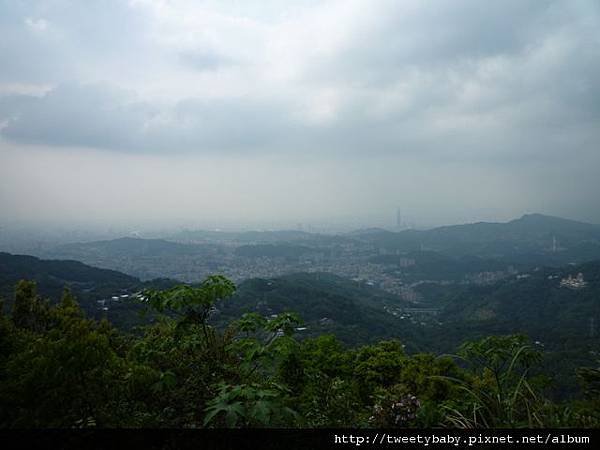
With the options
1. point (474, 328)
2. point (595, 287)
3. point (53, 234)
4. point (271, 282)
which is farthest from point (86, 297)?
point (595, 287)

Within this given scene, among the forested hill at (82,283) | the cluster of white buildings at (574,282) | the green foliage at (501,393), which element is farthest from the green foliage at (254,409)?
the cluster of white buildings at (574,282)

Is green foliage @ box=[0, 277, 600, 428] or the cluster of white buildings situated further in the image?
the cluster of white buildings

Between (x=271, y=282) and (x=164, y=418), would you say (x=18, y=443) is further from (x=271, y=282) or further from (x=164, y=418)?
(x=271, y=282)

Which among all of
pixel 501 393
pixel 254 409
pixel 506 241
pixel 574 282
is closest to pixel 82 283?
pixel 254 409

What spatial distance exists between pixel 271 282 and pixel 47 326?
2156 inches

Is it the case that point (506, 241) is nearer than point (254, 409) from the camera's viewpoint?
No

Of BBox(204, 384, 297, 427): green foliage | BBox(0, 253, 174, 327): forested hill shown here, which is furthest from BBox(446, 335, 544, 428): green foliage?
BBox(0, 253, 174, 327): forested hill

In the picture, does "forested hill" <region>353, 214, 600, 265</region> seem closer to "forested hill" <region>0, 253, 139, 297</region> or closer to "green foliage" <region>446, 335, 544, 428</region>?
"forested hill" <region>0, 253, 139, 297</region>

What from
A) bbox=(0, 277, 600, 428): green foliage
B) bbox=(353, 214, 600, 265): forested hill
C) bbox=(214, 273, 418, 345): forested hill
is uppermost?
bbox=(0, 277, 600, 428): green foliage

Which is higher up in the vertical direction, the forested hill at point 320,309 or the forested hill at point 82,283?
the forested hill at point 82,283

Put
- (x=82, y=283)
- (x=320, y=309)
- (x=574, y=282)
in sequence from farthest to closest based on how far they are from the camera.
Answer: (x=574, y=282) → (x=320, y=309) → (x=82, y=283)

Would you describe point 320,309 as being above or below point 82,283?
below

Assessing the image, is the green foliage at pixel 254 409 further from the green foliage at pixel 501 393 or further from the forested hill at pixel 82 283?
the forested hill at pixel 82 283

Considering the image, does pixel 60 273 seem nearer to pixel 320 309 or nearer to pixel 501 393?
pixel 320 309
